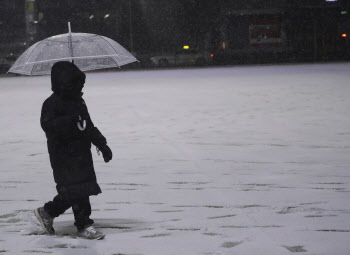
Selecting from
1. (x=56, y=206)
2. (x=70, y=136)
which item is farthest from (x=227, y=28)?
(x=70, y=136)

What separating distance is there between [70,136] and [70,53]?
129cm

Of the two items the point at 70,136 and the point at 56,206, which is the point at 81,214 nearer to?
the point at 56,206

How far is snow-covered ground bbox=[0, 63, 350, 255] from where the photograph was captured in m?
4.25

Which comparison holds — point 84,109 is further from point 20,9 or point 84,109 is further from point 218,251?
point 20,9

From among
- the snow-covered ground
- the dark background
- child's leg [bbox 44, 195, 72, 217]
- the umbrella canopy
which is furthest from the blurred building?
child's leg [bbox 44, 195, 72, 217]

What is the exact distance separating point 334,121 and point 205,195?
5643mm

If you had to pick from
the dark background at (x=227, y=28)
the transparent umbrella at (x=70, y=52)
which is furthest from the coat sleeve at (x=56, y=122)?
the dark background at (x=227, y=28)

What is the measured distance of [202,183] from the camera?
6227 mm

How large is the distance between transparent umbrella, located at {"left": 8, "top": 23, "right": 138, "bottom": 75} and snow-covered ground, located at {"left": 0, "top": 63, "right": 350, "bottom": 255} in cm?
120

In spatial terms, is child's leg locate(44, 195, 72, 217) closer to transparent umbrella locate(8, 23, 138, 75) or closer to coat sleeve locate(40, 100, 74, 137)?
coat sleeve locate(40, 100, 74, 137)

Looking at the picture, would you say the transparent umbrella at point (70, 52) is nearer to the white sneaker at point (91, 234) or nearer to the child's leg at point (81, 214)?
the child's leg at point (81, 214)

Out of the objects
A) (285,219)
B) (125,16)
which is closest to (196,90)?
(285,219)

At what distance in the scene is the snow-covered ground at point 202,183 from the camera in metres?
4.25

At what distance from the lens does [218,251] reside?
3.97m
